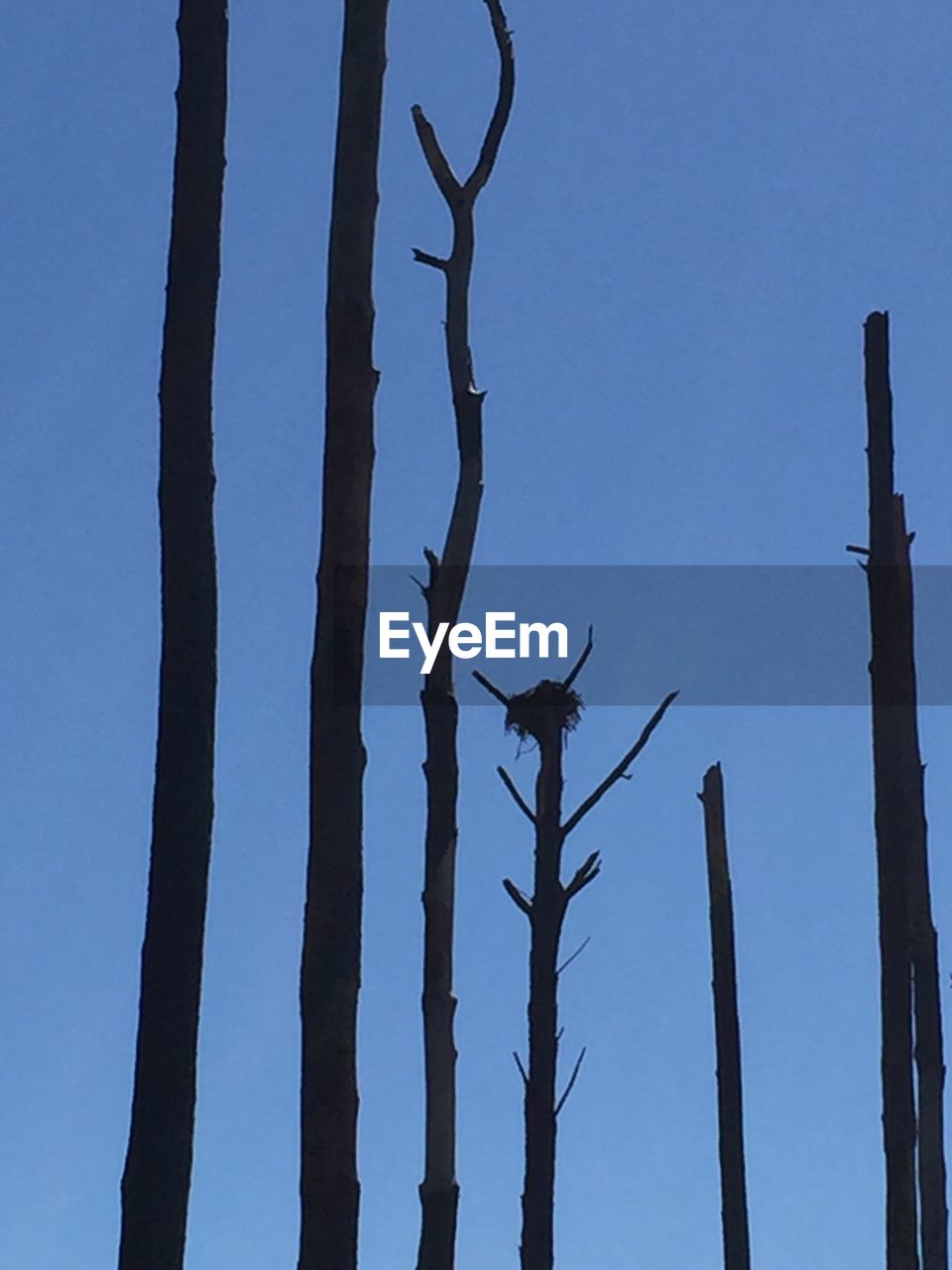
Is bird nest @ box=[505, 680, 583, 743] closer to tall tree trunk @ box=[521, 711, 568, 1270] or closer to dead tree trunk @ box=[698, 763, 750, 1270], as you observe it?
tall tree trunk @ box=[521, 711, 568, 1270]

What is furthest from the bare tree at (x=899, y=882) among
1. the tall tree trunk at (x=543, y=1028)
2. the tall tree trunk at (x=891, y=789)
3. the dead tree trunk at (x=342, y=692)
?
the dead tree trunk at (x=342, y=692)

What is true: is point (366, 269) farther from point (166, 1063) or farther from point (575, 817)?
point (575, 817)

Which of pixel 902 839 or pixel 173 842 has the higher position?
pixel 902 839

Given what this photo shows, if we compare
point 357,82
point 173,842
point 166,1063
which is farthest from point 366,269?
point 166,1063

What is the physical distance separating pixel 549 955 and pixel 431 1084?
3379 mm

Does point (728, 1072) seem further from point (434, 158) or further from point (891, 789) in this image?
point (434, 158)

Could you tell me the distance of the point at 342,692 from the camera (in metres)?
11.0

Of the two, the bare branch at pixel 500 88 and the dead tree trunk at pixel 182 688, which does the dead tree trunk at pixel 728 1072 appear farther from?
the dead tree trunk at pixel 182 688

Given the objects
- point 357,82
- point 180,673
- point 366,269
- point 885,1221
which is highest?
point 357,82

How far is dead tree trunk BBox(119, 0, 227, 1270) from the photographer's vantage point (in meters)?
9.35

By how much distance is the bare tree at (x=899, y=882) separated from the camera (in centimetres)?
1719

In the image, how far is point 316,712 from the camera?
436 inches

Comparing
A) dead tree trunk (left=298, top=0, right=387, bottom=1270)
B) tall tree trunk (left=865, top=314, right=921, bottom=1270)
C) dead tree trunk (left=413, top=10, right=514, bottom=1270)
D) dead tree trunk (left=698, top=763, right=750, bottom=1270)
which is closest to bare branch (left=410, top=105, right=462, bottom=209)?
dead tree trunk (left=413, top=10, right=514, bottom=1270)

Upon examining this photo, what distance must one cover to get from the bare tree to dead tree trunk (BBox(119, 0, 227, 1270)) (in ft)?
28.0
